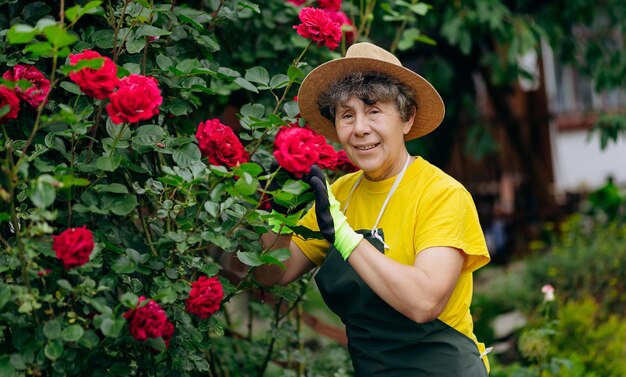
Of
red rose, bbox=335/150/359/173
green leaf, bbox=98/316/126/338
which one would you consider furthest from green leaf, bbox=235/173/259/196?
red rose, bbox=335/150/359/173

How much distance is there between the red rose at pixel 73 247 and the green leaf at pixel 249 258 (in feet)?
1.48

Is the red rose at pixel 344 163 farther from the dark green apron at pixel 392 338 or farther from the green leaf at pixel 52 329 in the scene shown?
the green leaf at pixel 52 329

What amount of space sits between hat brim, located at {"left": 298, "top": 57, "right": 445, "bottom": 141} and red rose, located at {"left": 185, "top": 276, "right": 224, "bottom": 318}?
28.9 inches

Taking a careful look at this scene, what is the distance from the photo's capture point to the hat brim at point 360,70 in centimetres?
250

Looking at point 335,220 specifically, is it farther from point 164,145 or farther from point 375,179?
point 164,145

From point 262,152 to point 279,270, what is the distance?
39 cm

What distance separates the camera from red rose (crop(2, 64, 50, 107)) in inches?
86.4

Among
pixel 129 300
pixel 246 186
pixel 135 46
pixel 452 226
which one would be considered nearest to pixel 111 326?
pixel 129 300

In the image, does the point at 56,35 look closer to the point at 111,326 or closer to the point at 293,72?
the point at 111,326

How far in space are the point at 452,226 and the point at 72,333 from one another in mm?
1012

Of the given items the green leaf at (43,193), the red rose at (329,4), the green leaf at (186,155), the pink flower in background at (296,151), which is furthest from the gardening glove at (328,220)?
the red rose at (329,4)

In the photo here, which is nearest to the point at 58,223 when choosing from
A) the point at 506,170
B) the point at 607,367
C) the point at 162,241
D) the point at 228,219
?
the point at 162,241

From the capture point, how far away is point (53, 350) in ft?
6.48

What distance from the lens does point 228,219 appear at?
2295 millimetres
